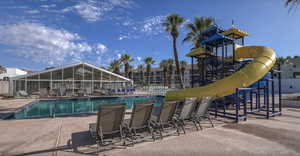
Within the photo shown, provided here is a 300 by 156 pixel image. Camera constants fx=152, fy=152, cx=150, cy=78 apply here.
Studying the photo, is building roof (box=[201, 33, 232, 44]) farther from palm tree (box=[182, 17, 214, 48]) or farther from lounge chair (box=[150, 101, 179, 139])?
palm tree (box=[182, 17, 214, 48])

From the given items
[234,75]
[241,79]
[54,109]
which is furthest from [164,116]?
[54,109]

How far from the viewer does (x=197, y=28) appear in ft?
56.5

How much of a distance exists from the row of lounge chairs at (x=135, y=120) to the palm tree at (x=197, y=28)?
13.8 metres

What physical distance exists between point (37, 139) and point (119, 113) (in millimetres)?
2388

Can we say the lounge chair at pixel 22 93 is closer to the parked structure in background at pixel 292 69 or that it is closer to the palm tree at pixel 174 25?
the palm tree at pixel 174 25

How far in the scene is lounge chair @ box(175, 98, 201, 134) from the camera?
14.0 ft

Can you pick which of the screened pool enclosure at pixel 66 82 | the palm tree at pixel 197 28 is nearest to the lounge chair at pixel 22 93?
the screened pool enclosure at pixel 66 82

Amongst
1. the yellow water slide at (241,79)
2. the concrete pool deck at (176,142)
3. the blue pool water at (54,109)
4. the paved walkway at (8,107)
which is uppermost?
the yellow water slide at (241,79)

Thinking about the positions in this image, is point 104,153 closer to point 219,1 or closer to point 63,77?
point 219,1

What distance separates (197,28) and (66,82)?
16.6 meters

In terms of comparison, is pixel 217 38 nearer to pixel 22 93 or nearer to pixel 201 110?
pixel 201 110

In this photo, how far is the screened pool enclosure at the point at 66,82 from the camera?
1627 centimetres

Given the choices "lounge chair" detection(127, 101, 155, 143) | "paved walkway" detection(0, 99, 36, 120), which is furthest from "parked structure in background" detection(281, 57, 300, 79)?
"paved walkway" detection(0, 99, 36, 120)

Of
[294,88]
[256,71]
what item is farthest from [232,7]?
[294,88]
